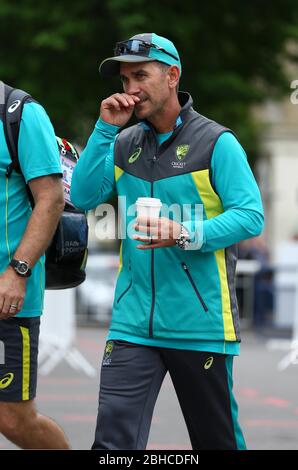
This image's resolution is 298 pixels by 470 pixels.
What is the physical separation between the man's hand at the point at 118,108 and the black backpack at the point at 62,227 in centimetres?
35

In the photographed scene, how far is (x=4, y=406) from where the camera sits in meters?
4.95

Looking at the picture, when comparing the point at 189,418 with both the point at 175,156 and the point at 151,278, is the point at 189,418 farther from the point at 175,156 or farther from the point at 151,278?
the point at 175,156

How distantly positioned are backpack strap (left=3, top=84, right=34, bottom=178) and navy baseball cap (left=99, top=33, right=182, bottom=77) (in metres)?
0.37

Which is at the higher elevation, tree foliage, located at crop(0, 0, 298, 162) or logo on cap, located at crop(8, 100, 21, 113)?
tree foliage, located at crop(0, 0, 298, 162)

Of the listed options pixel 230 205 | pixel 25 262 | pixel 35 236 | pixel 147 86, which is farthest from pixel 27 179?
pixel 230 205

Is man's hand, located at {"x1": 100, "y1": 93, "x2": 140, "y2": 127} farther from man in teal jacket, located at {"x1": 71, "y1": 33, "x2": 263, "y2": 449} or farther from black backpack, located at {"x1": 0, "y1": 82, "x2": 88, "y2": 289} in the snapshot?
black backpack, located at {"x1": 0, "y1": 82, "x2": 88, "y2": 289}

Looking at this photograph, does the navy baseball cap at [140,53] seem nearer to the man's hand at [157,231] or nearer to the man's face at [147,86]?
the man's face at [147,86]

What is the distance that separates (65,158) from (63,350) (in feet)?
22.4

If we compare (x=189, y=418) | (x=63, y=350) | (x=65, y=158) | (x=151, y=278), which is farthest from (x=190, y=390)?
(x=63, y=350)

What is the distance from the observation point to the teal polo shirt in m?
4.86

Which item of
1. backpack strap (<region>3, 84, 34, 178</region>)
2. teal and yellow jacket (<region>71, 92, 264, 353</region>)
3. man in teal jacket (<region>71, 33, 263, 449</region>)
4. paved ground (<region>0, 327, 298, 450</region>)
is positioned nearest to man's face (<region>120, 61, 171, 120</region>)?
man in teal jacket (<region>71, 33, 263, 449</region>)

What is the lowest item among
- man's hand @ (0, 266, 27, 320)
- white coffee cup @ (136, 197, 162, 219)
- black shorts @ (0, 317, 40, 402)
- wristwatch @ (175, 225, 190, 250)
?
black shorts @ (0, 317, 40, 402)

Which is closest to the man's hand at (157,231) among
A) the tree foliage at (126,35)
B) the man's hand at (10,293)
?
the man's hand at (10,293)

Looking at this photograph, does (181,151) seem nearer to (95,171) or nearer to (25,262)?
(95,171)
